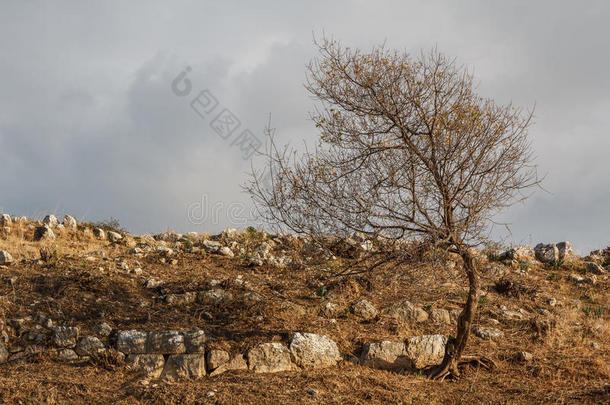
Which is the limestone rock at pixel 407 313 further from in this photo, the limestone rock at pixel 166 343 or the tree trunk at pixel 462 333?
the limestone rock at pixel 166 343

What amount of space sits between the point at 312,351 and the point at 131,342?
9.68ft

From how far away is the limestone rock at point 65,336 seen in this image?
8.46 meters

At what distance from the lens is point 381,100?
821cm

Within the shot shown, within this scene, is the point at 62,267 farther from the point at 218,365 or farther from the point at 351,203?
the point at 351,203

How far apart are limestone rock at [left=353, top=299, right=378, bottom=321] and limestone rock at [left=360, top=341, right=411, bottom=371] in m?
1.21

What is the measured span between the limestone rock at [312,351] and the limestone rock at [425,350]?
4.32ft

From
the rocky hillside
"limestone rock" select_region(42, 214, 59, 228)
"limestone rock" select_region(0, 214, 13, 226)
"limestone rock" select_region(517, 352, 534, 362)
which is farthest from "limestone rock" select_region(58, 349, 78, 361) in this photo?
"limestone rock" select_region(0, 214, 13, 226)

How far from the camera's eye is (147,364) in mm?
8203

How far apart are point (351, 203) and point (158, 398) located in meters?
3.94

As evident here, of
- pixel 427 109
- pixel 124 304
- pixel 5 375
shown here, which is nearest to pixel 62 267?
pixel 124 304

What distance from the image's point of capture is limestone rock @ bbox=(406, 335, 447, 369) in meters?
8.92

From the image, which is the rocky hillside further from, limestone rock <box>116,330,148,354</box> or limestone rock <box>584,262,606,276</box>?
limestone rock <box>584,262,606,276</box>

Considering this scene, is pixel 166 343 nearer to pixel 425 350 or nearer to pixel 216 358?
pixel 216 358

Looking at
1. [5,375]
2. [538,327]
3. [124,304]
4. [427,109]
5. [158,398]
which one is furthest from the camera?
[538,327]
